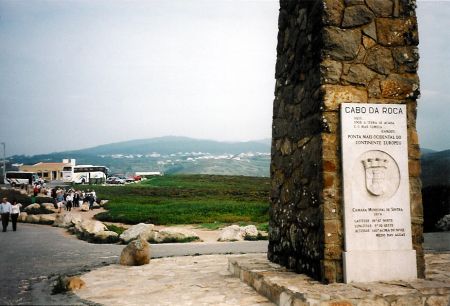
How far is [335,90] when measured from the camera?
5.98 metres

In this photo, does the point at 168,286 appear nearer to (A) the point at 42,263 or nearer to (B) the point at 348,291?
(B) the point at 348,291

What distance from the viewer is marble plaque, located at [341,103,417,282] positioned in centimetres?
577

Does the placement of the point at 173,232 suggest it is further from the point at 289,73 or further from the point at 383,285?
the point at 383,285

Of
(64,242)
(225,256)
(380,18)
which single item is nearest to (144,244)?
(225,256)

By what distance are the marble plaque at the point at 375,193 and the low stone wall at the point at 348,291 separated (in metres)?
0.30

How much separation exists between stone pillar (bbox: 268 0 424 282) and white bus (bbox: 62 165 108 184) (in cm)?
6718

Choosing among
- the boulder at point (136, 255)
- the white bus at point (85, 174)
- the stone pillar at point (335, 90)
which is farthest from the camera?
the white bus at point (85, 174)

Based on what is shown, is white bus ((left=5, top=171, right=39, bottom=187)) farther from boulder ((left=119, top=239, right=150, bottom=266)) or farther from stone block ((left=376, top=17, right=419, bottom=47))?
stone block ((left=376, top=17, right=419, bottom=47))

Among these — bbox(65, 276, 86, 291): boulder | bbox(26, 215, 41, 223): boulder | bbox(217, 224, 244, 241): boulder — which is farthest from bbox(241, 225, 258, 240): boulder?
bbox(26, 215, 41, 223): boulder

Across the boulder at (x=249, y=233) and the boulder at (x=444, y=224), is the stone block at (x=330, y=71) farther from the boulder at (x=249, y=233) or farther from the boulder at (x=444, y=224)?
the boulder at (x=444, y=224)

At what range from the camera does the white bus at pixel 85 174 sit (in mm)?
70812

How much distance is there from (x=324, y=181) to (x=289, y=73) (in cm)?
217

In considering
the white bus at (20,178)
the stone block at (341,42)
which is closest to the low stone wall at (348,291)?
the stone block at (341,42)

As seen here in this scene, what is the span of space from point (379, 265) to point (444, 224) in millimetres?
14092
